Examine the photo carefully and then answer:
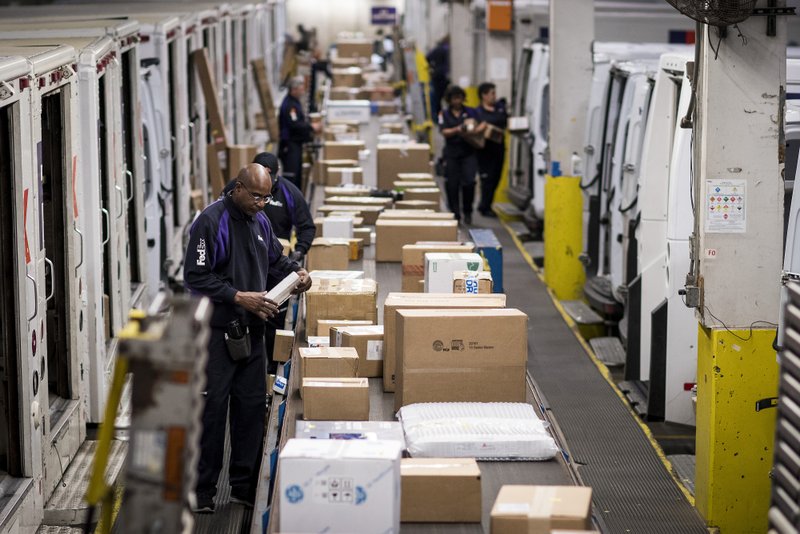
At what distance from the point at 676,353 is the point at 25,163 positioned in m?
4.14

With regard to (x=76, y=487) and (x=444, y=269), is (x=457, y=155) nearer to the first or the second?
(x=444, y=269)

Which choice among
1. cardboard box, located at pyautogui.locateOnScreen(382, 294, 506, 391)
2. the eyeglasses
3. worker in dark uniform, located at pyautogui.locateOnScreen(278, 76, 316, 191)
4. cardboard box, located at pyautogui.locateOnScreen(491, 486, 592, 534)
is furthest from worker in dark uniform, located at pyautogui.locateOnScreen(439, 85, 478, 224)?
cardboard box, located at pyautogui.locateOnScreen(491, 486, 592, 534)

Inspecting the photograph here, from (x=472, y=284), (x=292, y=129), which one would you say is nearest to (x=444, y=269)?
(x=472, y=284)

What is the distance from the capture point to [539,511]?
13.5 feet

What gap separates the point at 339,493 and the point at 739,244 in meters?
2.96

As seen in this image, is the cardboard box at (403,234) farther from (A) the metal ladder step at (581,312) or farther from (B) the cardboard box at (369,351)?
(B) the cardboard box at (369,351)

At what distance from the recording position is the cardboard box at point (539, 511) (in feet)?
13.4

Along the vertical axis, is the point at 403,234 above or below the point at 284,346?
above

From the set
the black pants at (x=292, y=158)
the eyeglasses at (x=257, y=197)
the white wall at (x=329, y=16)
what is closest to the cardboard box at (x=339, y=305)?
the eyeglasses at (x=257, y=197)

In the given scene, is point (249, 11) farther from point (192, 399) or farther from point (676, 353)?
point (192, 399)

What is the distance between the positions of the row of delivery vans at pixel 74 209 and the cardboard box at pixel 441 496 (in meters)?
2.01

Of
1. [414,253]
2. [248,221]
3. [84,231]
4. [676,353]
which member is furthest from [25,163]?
[676,353]

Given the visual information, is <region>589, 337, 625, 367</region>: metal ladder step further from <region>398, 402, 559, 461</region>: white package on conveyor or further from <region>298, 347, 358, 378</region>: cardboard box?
<region>398, 402, 559, 461</region>: white package on conveyor

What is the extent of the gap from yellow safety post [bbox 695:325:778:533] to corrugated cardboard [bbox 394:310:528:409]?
130cm
